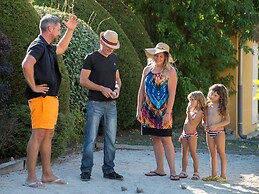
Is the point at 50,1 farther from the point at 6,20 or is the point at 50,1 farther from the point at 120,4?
the point at 6,20

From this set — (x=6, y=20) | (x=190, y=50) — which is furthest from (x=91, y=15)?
(x=6, y=20)

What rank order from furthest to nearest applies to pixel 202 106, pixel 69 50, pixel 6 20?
pixel 69 50, pixel 6 20, pixel 202 106

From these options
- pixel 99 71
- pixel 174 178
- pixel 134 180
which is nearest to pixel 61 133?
pixel 134 180

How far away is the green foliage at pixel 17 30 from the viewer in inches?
328

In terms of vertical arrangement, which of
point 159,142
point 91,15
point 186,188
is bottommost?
point 186,188

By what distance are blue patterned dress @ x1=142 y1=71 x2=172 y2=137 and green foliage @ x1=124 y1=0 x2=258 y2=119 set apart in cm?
566

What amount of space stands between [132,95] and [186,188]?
4809mm

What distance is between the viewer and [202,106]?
25.7 ft

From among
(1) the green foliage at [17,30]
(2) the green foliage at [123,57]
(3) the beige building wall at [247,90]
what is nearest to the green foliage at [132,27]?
(2) the green foliage at [123,57]

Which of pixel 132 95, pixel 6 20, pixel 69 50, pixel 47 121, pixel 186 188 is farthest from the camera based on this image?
pixel 132 95

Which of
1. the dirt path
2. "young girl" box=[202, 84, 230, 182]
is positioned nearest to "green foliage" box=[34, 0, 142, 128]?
the dirt path

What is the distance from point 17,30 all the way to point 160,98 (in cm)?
239

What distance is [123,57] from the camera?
39.1 ft

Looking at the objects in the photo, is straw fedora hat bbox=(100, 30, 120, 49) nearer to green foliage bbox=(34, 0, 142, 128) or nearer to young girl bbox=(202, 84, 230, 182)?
young girl bbox=(202, 84, 230, 182)
